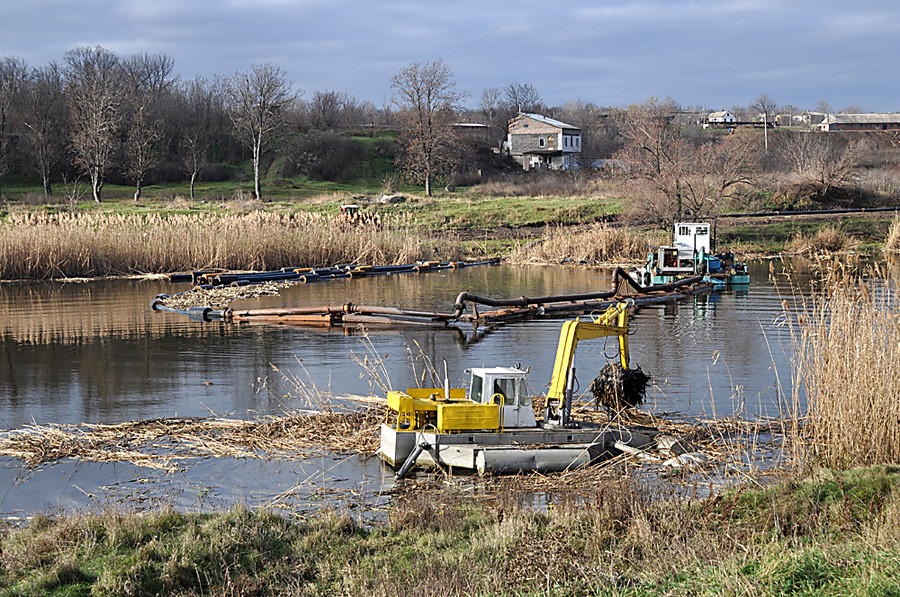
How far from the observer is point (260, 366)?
20.8 metres

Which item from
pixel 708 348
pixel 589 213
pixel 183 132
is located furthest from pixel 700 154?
pixel 183 132

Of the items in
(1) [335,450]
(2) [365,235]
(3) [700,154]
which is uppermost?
(3) [700,154]

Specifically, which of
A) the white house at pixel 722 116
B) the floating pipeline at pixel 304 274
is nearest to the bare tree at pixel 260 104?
the floating pipeline at pixel 304 274

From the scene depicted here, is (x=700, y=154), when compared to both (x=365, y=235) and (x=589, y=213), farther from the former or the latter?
(x=365, y=235)

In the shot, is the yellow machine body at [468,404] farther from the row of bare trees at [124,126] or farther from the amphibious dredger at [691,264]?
the row of bare trees at [124,126]

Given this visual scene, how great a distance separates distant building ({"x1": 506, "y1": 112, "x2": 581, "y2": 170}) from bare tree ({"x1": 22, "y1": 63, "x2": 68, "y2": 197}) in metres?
50.1

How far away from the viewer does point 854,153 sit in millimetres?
66500

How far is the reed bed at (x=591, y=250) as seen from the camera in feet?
154

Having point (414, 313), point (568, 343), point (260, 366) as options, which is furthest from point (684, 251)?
point (568, 343)

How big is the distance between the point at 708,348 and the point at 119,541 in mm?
16619

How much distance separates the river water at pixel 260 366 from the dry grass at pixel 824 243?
685 inches

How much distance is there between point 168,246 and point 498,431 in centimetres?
3162

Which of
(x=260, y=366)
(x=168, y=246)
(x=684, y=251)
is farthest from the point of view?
(x=168, y=246)

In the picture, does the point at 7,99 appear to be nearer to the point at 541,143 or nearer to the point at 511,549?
the point at 541,143
